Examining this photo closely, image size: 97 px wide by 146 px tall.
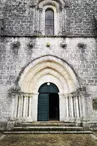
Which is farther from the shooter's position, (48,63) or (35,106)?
(48,63)

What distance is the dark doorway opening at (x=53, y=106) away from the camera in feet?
29.1

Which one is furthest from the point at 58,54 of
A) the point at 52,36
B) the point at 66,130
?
the point at 66,130

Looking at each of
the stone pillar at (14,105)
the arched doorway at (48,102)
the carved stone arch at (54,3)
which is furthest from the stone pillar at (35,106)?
the carved stone arch at (54,3)

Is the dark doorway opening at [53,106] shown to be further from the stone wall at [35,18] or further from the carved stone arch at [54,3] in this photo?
the carved stone arch at [54,3]

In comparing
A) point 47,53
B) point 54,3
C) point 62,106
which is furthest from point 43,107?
point 54,3

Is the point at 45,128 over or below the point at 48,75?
below

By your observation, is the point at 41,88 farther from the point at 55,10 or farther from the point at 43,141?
the point at 55,10

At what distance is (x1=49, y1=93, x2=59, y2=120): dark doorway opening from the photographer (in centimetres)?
886

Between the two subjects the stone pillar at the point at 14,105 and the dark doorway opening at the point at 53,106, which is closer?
the stone pillar at the point at 14,105

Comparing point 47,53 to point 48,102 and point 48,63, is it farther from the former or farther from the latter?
point 48,102

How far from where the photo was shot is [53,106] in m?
9.02

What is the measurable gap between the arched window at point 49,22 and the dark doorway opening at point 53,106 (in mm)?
3690

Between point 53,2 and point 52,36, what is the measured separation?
2.61m

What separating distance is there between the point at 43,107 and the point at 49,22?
5155mm
